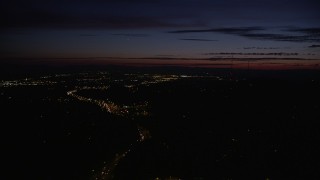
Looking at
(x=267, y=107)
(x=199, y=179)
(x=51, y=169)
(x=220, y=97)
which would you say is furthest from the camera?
(x=220, y=97)

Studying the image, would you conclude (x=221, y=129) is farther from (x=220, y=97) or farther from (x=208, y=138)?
(x=220, y=97)

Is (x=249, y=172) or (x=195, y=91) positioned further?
(x=195, y=91)

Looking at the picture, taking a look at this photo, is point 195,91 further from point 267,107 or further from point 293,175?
point 293,175

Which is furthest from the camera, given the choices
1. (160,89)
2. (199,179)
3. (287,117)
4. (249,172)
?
(160,89)

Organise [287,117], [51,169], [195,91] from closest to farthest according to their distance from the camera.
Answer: [51,169]
[287,117]
[195,91]

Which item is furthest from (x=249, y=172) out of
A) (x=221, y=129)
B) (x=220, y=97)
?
(x=220, y=97)

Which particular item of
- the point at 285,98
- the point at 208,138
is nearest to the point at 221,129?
the point at 208,138
